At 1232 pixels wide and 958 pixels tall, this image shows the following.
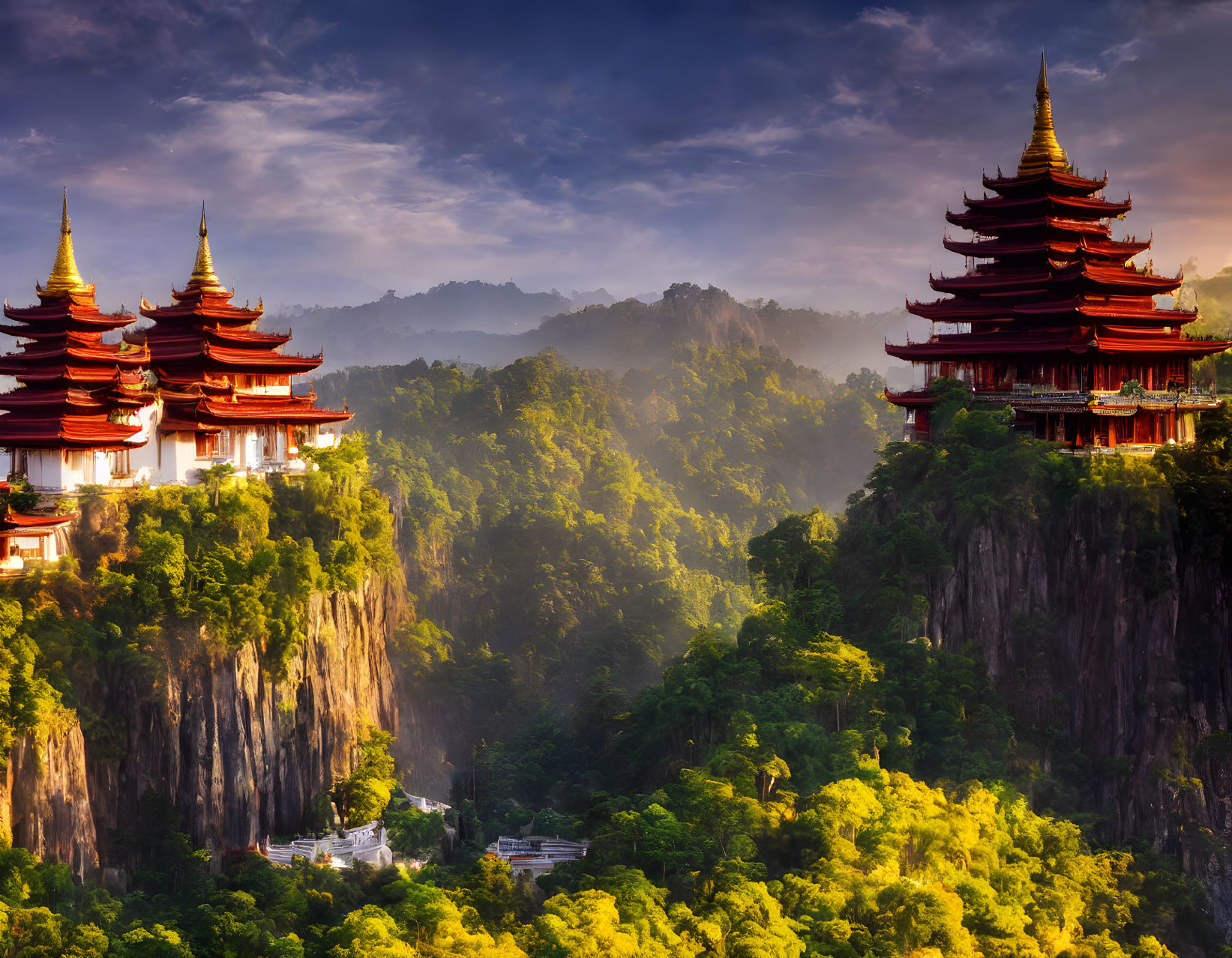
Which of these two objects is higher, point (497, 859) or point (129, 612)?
point (129, 612)

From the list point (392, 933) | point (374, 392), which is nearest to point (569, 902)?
point (392, 933)

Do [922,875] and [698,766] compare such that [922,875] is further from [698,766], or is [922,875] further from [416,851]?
[416,851]

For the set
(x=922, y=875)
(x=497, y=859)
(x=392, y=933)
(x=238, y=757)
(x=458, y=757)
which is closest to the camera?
(x=392, y=933)

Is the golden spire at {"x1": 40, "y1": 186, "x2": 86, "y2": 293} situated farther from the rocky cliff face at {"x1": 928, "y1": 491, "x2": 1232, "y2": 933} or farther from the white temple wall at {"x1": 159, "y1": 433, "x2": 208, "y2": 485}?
the rocky cliff face at {"x1": 928, "y1": 491, "x2": 1232, "y2": 933}

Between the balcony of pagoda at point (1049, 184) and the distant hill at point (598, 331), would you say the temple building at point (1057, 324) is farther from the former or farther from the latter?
the distant hill at point (598, 331)

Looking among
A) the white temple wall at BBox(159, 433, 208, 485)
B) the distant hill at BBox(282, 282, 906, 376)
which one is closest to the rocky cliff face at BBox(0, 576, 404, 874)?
the white temple wall at BBox(159, 433, 208, 485)

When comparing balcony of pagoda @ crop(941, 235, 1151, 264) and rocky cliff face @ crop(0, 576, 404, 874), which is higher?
balcony of pagoda @ crop(941, 235, 1151, 264)

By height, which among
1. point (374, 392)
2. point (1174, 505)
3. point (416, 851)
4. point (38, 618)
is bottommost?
point (416, 851)
